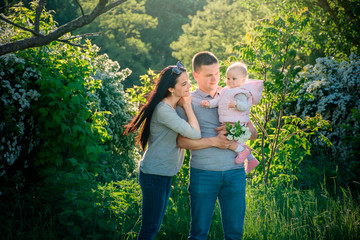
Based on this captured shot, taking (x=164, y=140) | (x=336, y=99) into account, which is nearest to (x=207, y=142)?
(x=164, y=140)

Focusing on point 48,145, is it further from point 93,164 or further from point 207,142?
point 207,142

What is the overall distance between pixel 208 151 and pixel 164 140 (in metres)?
0.37

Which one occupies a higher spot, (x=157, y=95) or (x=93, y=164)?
(x=157, y=95)

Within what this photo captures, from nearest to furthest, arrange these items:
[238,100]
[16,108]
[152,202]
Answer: [152,202] → [238,100] → [16,108]

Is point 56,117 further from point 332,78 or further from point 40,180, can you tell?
point 332,78

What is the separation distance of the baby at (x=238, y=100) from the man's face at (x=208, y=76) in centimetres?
12

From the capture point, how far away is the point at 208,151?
2693 millimetres

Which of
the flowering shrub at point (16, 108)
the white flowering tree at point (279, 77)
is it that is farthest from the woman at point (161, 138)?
the white flowering tree at point (279, 77)

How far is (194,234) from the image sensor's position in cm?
266

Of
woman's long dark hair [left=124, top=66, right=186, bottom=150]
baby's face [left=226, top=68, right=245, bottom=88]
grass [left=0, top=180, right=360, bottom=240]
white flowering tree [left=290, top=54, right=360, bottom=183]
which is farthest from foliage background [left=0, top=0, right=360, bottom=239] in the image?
baby's face [left=226, top=68, right=245, bottom=88]

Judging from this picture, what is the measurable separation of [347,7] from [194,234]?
8.06m

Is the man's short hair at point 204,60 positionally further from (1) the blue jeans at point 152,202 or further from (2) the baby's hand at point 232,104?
(1) the blue jeans at point 152,202

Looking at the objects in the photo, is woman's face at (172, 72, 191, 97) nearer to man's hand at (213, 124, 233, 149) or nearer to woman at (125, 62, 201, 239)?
woman at (125, 62, 201, 239)

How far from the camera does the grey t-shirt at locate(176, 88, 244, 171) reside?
105 inches
